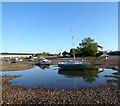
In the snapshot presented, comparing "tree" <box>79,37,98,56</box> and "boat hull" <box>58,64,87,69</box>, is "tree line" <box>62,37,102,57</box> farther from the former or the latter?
"boat hull" <box>58,64,87,69</box>

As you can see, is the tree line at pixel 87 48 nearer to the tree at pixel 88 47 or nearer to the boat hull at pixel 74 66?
the tree at pixel 88 47

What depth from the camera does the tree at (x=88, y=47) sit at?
366ft

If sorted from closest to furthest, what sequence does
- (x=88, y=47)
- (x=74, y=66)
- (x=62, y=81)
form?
(x=62, y=81)
(x=74, y=66)
(x=88, y=47)

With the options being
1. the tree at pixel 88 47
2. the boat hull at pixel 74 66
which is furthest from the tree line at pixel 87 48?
the boat hull at pixel 74 66

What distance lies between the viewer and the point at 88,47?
113312mm

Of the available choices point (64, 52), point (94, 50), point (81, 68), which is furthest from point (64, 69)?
point (64, 52)

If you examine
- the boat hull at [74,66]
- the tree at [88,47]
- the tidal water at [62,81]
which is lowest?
the tidal water at [62,81]

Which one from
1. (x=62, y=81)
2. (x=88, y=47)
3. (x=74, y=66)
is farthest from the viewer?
(x=88, y=47)

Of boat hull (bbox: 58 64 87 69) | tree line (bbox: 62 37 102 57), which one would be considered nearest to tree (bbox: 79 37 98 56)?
tree line (bbox: 62 37 102 57)

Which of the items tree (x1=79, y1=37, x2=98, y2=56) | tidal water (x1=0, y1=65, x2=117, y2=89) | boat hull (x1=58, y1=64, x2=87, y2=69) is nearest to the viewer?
tidal water (x1=0, y1=65, x2=117, y2=89)

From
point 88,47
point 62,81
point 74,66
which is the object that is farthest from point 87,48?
point 62,81

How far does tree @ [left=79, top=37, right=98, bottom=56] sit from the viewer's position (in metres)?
112

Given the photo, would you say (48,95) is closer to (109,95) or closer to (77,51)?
(109,95)

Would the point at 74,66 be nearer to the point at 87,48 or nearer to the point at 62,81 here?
the point at 62,81
